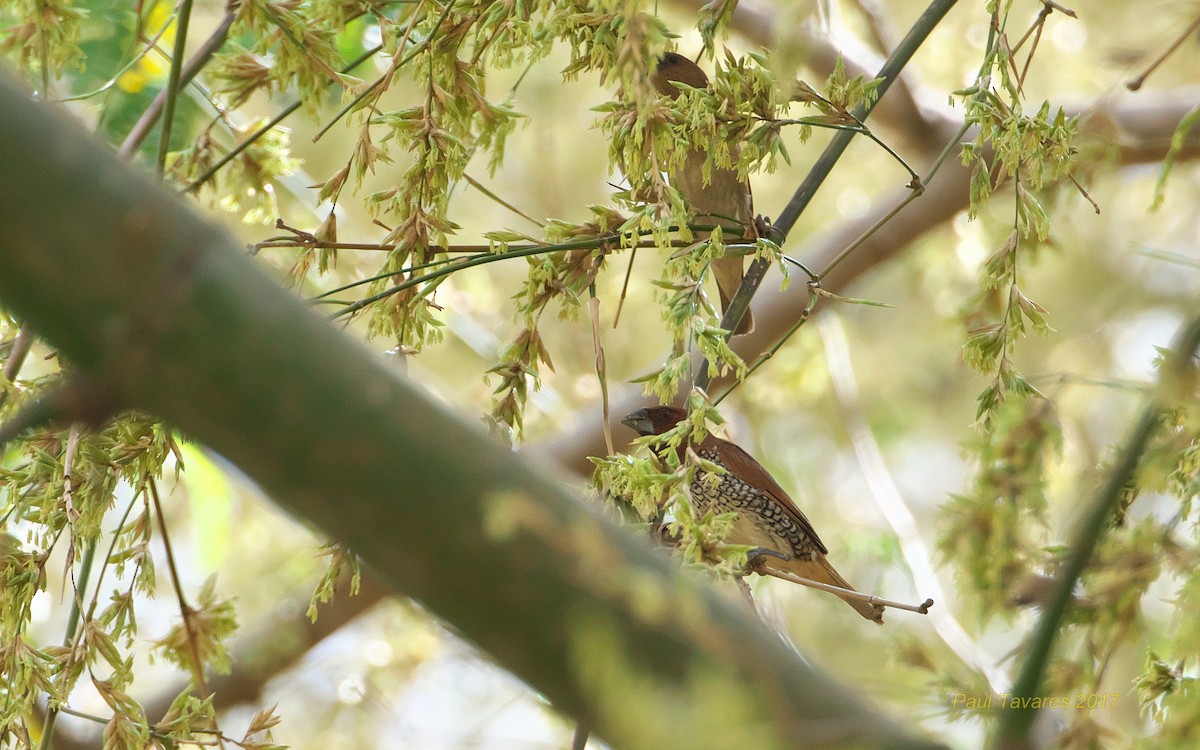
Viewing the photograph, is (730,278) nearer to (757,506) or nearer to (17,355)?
(757,506)

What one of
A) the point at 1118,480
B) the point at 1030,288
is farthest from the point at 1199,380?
the point at 1030,288

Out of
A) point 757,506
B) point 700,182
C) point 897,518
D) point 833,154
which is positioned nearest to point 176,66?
point 833,154

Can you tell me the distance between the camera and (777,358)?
18.4 feet

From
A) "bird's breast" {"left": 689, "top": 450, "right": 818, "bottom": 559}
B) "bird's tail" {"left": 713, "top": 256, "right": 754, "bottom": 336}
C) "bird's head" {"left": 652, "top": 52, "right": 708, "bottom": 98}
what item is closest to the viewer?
"bird's head" {"left": 652, "top": 52, "right": 708, "bottom": 98}

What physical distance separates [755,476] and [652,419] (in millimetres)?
460

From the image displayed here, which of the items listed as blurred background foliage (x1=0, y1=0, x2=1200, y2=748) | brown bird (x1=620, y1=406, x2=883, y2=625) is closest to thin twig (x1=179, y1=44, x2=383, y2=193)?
blurred background foliage (x1=0, y1=0, x2=1200, y2=748)

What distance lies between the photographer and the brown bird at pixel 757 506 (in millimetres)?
3617

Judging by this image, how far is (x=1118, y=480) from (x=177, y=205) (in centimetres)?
93

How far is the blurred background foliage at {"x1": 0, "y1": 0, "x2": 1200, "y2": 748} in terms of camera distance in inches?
73.9

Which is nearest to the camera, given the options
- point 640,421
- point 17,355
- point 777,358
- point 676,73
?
point 17,355

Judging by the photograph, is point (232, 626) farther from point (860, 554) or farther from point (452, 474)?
point (860, 554)

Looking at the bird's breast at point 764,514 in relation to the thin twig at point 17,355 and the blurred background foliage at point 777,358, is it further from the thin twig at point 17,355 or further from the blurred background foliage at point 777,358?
the thin twig at point 17,355

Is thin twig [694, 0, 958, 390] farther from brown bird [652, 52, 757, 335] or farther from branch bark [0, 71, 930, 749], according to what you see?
brown bird [652, 52, 757, 335]

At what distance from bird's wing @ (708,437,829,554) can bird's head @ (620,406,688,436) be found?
259 mm
